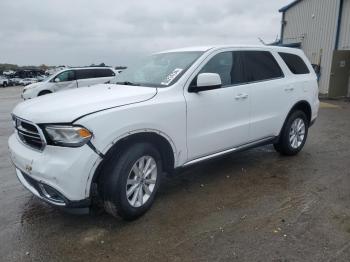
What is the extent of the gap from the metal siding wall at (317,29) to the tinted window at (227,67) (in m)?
13.5

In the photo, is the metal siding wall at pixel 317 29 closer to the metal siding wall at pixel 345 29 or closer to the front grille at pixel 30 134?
the metal siding wall at pixel 345 29

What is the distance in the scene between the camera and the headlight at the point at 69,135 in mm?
2957

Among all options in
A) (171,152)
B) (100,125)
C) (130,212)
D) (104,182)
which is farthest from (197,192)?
(100,125)

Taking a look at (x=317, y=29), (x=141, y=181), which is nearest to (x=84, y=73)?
(x=317, y=29)

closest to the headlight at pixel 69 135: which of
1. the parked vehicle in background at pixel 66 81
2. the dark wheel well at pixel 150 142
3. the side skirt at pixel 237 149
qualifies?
the dark wheel well at pixel 150 142

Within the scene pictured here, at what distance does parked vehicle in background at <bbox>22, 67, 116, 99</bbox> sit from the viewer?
51.9ft

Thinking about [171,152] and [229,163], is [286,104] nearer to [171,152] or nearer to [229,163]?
[229,163]

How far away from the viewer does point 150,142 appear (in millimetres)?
3578

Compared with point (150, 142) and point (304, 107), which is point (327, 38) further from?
point (150, 142)

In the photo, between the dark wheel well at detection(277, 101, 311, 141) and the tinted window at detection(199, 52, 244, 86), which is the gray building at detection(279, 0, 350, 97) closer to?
the dark wheel well at detection(277, 101, 311, 141)

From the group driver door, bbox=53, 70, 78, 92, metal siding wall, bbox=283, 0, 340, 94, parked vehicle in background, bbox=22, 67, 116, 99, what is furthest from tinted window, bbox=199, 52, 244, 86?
metal siding wall, bbox=283, 0, 340, 94

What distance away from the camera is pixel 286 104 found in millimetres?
5258

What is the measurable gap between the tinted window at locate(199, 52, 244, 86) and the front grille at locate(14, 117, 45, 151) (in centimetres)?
204

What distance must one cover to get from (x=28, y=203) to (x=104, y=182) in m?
1.40
